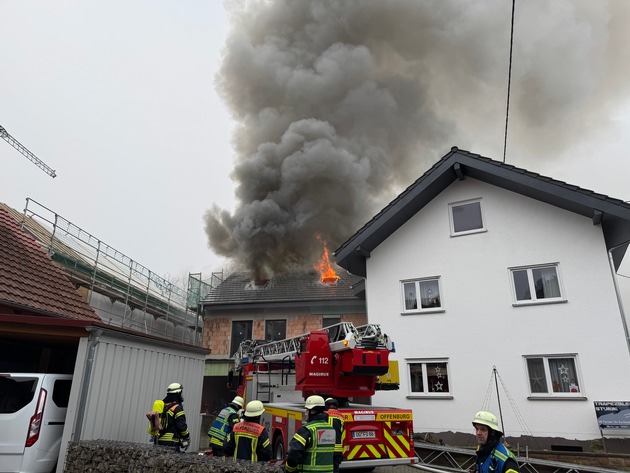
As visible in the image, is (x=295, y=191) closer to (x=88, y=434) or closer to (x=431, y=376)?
(x=431, y=376)

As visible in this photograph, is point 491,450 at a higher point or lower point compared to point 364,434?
higher

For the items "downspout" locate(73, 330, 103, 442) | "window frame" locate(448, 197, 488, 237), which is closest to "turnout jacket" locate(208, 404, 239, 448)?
"downspout" locate(73, 330, 103, 442)

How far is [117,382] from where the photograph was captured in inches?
238

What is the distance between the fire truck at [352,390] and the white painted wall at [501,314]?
271cm

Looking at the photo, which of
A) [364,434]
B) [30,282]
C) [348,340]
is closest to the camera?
[364,434]

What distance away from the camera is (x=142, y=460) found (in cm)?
439

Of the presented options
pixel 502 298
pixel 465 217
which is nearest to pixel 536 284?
pixel 502 298

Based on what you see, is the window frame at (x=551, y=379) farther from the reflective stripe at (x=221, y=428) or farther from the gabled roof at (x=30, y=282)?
the gabled roof at (x=30, y=282)

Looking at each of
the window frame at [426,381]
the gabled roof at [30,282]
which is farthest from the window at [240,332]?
the window frame at [426,381]

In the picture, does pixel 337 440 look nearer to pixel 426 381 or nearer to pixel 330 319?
pixel 426 381

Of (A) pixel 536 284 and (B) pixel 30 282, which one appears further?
(A) pixel 536 284

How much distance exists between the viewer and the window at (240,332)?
16.0m

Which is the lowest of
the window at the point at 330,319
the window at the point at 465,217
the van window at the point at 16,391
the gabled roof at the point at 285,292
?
the van window at the point at 16,391

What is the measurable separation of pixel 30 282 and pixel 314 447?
7348 mm
